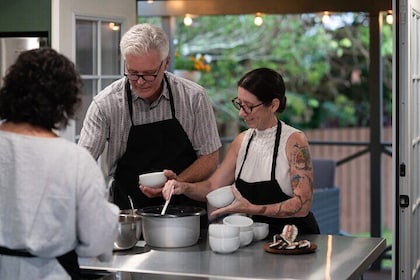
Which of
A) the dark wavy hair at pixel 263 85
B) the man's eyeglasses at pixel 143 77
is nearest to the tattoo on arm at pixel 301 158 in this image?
the dark wavy hair at pixel 263 85

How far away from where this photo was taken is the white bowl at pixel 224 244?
2.96 meters

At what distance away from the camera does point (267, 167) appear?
11.4 feet

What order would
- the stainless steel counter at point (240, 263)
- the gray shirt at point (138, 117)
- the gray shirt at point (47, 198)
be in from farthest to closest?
the gray shirt at point (138, 117) → the stainless steel counter at point (240, 263) → the gray shirt at point (47, 198)

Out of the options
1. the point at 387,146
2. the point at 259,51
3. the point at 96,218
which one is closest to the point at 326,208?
the point at 387,146

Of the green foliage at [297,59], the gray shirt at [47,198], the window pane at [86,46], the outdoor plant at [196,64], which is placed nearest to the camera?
the gray shirt at [47,198]

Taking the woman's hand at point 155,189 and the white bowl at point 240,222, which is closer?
the white bowl at point 240,222

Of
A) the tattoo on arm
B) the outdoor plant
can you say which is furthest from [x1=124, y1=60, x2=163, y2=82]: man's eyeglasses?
the outdoor plant

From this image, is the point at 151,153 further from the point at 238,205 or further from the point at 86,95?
the point at 86,95

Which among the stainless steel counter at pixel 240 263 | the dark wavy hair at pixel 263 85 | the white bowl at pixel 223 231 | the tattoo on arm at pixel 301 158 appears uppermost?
the dark wavy hair at pixel 263 85

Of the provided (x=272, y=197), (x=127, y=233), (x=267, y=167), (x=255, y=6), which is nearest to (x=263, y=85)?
(x=267, y=167)

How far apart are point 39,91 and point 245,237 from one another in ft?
Answer: 3.83

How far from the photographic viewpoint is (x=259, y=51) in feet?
37.5

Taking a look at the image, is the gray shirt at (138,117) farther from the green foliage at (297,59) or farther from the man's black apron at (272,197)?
the green foliage at (297,59)

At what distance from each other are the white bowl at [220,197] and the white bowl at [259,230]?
0.15 metres
